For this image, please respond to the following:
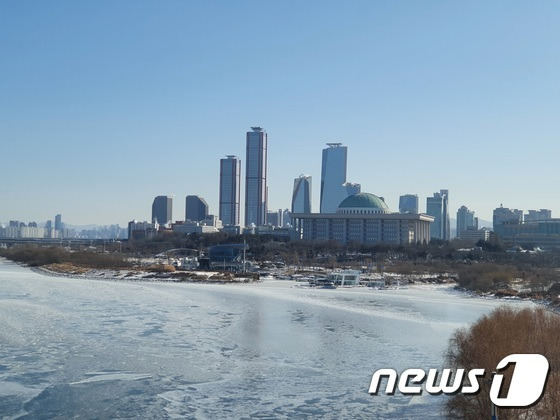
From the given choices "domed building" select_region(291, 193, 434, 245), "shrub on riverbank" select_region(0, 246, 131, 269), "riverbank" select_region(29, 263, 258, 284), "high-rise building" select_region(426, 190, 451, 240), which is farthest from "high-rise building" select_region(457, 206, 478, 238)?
"riverbank" select_region(29, 263, 258, 284)

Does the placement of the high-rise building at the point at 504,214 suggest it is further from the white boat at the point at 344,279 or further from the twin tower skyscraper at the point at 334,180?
the white boat at the point at 344,279

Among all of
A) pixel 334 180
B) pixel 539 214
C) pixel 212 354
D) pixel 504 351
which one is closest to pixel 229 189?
pixel 334 180

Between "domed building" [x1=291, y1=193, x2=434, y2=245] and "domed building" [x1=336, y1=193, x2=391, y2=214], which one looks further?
"domed building" [x1=336, y1=193, x2=391, y2=214]

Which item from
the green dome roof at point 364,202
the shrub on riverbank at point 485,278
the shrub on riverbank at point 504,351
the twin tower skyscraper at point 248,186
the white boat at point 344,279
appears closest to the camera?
the shrub on riverbank at point 504,351

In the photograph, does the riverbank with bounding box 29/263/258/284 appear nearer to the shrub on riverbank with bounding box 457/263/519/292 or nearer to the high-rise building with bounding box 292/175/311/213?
the shrub on riverbank with bounding box 457/263/519/292

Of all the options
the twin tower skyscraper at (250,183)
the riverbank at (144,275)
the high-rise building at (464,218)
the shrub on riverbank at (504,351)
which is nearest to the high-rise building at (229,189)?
the twin tower skyscraper at (250,183)

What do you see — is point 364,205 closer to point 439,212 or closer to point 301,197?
point 301,197
